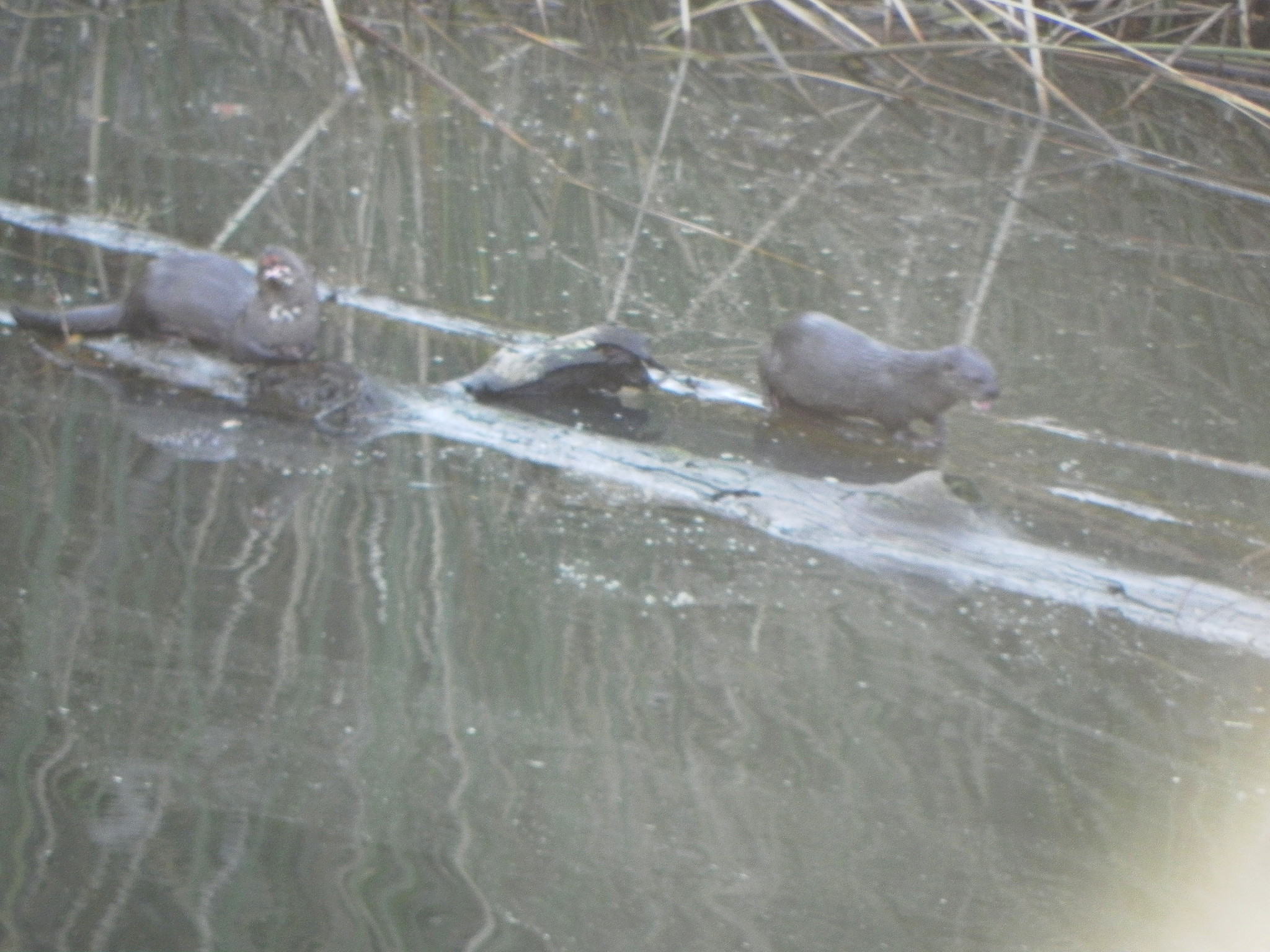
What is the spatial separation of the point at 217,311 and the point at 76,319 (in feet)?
0.99

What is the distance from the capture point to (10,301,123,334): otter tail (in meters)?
3.66

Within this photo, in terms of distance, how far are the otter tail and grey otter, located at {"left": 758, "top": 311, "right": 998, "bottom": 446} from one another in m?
1.45

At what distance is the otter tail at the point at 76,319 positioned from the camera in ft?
12.0

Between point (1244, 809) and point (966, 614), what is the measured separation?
664 mm

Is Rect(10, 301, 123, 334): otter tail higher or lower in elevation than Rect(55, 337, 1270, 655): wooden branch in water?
higher

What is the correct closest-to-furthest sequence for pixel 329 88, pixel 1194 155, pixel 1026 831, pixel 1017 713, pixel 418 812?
pixel 418 812, pixel 1026 831, pixel 1017 713, pixel 329 88, pixel 1194 155

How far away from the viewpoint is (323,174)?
17.0ft

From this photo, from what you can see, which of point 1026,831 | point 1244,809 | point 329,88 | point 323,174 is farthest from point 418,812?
point 329,88

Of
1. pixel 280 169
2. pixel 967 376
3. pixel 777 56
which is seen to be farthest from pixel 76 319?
pixel 777 56

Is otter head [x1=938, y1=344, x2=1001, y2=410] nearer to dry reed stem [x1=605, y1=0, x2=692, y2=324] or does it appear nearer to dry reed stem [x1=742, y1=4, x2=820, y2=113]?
dry reed stem [x1=605, y1=0, x2=692, y2=324]


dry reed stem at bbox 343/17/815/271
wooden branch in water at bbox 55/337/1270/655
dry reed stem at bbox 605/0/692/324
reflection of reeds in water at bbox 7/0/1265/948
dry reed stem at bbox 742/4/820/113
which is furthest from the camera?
dry reed stem at bbox 742/4/820/113

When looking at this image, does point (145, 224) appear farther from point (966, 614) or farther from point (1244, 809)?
point (1244, 809)

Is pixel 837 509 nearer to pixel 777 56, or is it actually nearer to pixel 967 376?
pixel 967 376

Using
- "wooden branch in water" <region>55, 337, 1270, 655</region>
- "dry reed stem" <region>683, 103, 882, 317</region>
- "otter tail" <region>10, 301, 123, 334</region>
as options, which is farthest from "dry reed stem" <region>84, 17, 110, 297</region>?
"dry reed stem" <region>683, 103, 882, 317</region>
